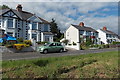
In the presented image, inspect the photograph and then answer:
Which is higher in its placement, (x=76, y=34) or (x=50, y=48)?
(x=76, y=34)

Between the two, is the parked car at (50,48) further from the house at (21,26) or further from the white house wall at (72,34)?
the white house wall at (72,34)

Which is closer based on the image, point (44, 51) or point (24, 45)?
point (44, 51)

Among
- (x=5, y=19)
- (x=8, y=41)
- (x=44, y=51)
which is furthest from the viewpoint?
(x=5, y=19)

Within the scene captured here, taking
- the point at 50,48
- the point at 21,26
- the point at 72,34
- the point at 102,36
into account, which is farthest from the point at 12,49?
the point at 102,36

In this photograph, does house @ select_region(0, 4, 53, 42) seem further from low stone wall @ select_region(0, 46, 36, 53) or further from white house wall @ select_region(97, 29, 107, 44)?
white house wall @ select_region(97, 29, 107, 44)

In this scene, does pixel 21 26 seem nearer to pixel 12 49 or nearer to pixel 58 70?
pixel 12 49

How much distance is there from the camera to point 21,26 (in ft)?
98.5

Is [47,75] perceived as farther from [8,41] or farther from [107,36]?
[107,36]

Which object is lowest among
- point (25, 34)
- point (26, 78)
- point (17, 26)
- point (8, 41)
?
point (26, 78)

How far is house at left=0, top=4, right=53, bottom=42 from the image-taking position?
2671cm

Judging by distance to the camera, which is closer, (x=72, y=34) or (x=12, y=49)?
(x=12, y=49)

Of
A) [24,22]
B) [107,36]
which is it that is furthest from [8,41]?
[107,36]

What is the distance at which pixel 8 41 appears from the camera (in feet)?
66.0

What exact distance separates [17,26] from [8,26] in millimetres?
2338
